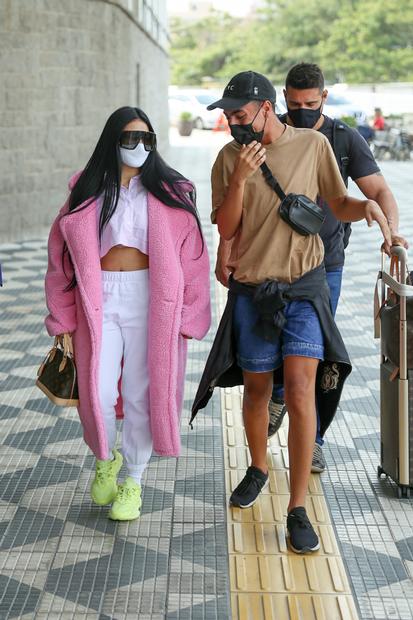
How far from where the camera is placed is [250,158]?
13.6ft

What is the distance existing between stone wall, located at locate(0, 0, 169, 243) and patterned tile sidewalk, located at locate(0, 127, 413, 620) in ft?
Result: 20.9

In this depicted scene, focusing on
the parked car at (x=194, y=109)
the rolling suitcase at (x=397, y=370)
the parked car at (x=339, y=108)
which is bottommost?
the parked car at (x=194, y=109)

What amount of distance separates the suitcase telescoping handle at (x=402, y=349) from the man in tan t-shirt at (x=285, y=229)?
0.28 m

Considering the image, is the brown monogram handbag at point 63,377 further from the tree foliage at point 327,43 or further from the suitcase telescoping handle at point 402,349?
the tree foliage at point 327,43

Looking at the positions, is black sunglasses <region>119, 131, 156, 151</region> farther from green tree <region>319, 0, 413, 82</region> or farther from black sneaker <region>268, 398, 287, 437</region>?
green tree <region>319, 0, 413, 82</region>

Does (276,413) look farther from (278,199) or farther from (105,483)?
(278,199)

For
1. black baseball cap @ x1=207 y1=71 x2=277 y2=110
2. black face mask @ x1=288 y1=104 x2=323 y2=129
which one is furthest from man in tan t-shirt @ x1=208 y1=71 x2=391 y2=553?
black face mask @ x1=288 y1=104 x2=323 y2=129

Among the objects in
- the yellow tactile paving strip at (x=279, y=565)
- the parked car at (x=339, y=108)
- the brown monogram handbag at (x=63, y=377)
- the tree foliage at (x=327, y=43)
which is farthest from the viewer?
the tree foliage at (x=327, y=43)

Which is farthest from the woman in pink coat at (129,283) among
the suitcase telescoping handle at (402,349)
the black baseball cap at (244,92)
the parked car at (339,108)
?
the parked car at (339,108)

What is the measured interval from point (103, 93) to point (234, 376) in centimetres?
1083

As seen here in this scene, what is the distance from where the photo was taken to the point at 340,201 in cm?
444

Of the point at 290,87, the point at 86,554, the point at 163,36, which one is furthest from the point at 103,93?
the point at 163,36

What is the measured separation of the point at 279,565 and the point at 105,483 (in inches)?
36.2

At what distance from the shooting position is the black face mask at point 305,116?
4.97 metres
